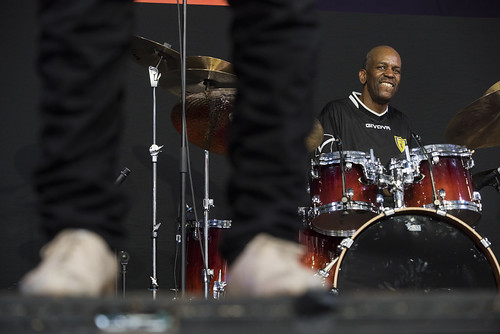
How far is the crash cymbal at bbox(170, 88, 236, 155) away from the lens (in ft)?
9.40

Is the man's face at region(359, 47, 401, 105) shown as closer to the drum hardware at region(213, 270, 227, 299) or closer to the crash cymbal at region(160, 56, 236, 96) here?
the crash cymbal at region(160, 56, 236, 96)

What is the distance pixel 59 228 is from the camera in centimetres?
80

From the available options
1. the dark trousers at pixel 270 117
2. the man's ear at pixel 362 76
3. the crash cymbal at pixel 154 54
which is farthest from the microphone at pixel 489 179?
the dark trousers at pixel 270 117

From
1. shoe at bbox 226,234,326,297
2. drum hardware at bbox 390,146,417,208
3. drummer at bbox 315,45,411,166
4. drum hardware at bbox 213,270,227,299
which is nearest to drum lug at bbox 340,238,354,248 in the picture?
drum hardware at bbox 390,146,417,208

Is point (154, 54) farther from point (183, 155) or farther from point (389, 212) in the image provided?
point (389, 212)

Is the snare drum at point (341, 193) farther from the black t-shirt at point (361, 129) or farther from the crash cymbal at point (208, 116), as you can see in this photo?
the black t-shirt at point (361, 129)

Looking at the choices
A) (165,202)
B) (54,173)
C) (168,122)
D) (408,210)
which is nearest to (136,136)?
(168,122)

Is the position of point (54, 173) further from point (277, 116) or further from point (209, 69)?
point (209, 69)

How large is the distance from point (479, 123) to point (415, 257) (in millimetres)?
898

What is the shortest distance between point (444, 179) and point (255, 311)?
2328 millimetres

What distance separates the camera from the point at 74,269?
734 mm

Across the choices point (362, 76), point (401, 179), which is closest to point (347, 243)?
point (401, 179)

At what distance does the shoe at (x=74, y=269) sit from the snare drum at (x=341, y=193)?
1999 millimetres

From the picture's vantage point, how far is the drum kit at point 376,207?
2527 mm
